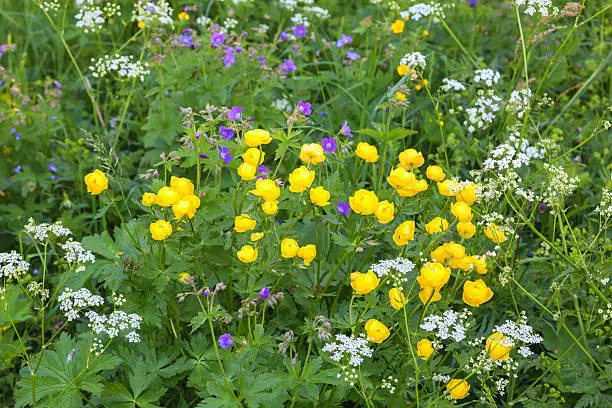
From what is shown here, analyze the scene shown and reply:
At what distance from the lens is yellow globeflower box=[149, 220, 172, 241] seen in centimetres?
214

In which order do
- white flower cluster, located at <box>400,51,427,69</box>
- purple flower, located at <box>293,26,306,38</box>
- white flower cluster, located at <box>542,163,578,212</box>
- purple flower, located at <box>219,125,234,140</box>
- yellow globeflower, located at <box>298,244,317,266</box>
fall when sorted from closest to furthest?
yellow globeflower, located at <box>298,244,317,266</box>
white flower cluster, located at <box>542,163,578,212</box>
white flower cluster, located at <box>400,51,427,69</box>
purple flower, located at <box>219,125,234,140</box>
purple flower, located at <box>293,26,306,38</box>

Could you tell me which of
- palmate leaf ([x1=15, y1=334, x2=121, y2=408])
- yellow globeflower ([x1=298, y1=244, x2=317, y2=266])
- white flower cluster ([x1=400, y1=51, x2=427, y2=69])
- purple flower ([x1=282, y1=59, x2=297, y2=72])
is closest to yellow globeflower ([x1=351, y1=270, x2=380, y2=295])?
yellow globeflower ([x1=298, y1=244, x2=317, y2=266])

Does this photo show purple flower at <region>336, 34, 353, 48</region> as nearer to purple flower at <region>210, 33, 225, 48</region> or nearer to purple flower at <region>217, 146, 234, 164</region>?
purple flower at <region>210, 33, 225, 48</region>

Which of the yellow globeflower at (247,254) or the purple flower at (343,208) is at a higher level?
the yellow globeflower at (247,254)

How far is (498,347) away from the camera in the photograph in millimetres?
2117

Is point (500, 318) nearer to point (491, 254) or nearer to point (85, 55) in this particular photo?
point (491, 254)

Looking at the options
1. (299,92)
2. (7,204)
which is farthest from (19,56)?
(299,92)

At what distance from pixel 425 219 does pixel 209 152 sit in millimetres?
780

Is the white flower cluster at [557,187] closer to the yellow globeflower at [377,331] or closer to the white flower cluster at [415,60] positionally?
the white flower cluster at [415,60]

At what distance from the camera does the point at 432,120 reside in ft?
11.6

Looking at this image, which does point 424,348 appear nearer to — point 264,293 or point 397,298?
point 397,298

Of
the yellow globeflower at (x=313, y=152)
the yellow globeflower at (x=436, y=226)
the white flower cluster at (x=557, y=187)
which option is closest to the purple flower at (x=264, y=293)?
the yellow globeflower at (x=313, y=152)

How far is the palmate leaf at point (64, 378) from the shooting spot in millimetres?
2221

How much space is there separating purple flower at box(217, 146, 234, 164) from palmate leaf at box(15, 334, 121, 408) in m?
0.74
